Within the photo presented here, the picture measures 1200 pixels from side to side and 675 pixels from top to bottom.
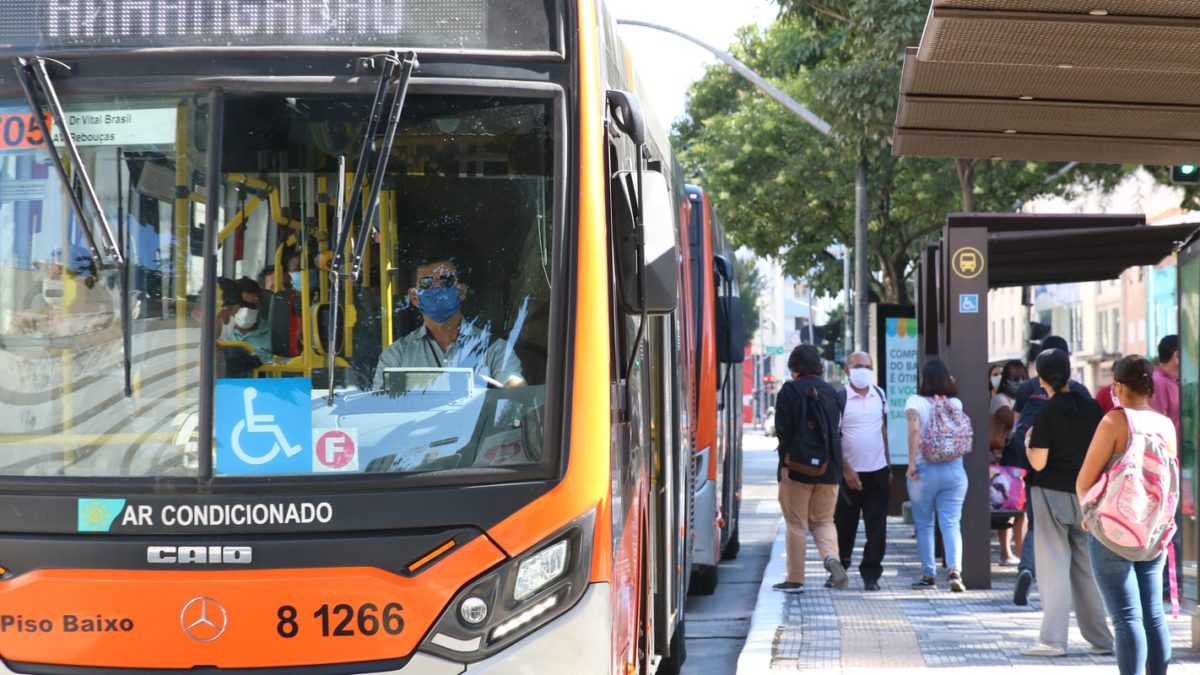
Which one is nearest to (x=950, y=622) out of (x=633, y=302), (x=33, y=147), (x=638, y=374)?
(x=638, y=374)

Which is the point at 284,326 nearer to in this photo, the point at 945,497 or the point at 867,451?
the point at 945,497

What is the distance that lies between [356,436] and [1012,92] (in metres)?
5.53

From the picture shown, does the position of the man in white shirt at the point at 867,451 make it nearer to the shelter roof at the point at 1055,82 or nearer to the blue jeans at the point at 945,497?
the blue jeans at the point at 945,497

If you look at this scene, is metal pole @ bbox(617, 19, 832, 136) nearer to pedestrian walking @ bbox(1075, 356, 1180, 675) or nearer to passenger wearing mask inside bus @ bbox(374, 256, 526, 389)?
pedestrian walking @ bbox(1075, 356, 1180, 675)

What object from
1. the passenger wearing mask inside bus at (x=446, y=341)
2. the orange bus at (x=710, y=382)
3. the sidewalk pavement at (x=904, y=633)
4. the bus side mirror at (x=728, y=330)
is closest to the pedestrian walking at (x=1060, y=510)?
the sidewalk pavement at (x=904, y=633)

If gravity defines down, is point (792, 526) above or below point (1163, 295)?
below

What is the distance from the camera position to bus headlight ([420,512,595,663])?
16.4 ft

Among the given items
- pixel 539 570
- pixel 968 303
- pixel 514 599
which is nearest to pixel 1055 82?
pixel 968 303

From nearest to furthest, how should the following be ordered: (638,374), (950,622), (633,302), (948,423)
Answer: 1. (633,302)
2. (638,374)
3. (950,622)
4. (948,423)

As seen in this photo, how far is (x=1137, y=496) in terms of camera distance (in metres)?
7.22

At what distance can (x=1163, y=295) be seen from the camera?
52.3 ft

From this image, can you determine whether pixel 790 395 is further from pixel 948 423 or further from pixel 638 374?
pixel 638 374

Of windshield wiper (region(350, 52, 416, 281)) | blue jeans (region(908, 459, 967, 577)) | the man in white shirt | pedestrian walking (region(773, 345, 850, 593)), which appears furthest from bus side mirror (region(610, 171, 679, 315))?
the man in white shirt

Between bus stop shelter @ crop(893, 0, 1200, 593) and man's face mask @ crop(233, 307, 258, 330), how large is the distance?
3.83 metres
